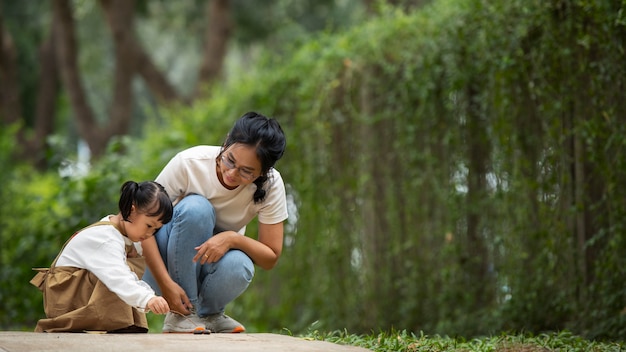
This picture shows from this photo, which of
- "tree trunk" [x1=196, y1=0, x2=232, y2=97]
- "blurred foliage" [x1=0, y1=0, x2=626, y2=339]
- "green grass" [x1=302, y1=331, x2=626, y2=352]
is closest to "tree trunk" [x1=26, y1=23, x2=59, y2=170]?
"tree trunk" [x1=196, y1=0, x2=232, y2=97]

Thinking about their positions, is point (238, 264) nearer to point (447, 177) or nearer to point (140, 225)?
point (140, 225)

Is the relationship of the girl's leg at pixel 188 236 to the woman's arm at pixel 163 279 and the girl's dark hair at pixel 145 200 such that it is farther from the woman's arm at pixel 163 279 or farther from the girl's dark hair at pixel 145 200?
the girl's dark hair at pixel 145 200

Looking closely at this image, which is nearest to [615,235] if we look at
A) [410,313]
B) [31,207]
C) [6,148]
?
[410,313]

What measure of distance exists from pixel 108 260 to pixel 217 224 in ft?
2.25

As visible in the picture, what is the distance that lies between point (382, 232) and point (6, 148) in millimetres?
6716

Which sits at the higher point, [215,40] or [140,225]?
[215,40]

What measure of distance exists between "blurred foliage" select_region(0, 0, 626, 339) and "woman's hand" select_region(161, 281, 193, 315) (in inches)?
62.5

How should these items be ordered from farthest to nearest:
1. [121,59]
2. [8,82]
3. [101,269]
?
1. [8,82]
2. [121,59]
3. [101,269]

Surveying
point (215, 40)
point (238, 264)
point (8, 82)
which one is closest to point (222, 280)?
point (238, 264)

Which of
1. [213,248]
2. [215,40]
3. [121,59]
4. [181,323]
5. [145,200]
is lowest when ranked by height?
[181,323]

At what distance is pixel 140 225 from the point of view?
3424mm

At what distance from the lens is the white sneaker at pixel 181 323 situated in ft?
11.9

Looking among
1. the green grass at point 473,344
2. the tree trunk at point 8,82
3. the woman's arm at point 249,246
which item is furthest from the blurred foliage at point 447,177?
the tree trunk at point 8,82

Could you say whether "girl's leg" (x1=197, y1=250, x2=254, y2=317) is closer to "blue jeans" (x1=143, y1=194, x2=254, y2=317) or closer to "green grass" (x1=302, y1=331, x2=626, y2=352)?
"blue jeans" (x1=143, y1=194, x2=254, y2=317)
